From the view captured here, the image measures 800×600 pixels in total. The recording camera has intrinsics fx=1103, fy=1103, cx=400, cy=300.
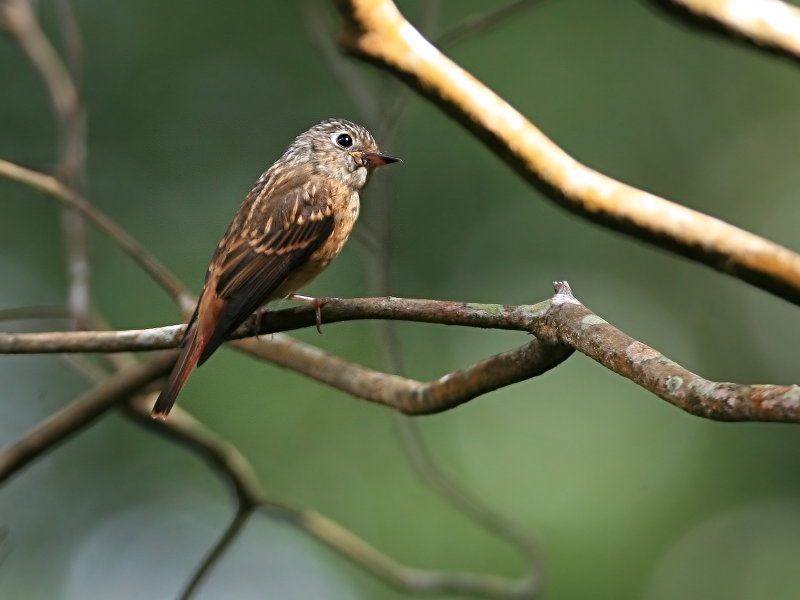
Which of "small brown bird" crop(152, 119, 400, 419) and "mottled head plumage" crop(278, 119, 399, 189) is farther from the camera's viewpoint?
"mottled head plumage" crop(278, 119, 399, 189)

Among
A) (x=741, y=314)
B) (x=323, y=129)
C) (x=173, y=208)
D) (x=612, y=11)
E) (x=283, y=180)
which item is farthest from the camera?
(x=741, y=314)

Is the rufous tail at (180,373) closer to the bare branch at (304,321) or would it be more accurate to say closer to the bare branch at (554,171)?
the bare branch at (304,321)

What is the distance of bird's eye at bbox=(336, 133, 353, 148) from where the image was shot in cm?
485

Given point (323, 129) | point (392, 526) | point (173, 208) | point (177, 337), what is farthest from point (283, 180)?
point (173, 208)

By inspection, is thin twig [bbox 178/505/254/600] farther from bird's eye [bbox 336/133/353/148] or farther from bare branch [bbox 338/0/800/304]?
bare branch [bbox 338/0/800/304]

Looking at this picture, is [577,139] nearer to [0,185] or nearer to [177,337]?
[0,185]

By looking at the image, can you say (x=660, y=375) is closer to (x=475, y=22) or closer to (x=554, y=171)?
(x=554, y=171)

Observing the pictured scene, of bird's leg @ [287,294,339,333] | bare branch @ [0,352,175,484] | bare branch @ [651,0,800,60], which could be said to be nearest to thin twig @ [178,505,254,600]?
bare branch @ [0,352,175,484]

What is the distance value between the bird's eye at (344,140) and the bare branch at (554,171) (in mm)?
1749

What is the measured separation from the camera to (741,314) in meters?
11.3

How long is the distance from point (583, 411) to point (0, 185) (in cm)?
570

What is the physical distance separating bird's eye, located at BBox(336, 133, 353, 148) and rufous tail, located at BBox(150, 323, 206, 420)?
1516mm

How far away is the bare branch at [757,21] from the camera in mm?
2756

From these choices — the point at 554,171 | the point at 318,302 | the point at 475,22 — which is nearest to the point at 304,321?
the point at 318,302
